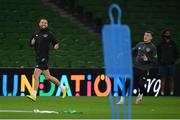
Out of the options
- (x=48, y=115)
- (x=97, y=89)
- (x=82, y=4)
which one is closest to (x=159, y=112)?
(x=48, y=115)

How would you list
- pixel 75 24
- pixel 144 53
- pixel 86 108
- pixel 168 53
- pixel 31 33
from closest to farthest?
pixel 86 108 → pixel 144 53 → pixel 168 53 → pixel 31 33 → pixel 75 24

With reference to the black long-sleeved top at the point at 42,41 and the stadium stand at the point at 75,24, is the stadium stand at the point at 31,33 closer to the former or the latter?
the stadium stand at the point at 75,24

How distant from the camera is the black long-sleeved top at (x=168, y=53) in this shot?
60.5 feet

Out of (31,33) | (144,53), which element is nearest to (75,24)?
(31,33)

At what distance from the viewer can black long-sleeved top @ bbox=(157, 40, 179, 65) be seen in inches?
726

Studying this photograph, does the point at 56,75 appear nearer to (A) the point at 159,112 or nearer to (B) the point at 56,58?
(B) the point at 56,58

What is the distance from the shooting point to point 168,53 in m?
18.5

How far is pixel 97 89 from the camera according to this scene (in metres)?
18.1

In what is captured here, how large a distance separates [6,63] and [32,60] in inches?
35.0

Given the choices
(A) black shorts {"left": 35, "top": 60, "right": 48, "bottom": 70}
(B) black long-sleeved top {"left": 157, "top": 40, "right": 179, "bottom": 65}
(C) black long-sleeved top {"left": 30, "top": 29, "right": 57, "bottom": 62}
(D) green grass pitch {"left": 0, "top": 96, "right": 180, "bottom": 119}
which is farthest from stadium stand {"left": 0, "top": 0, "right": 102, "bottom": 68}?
(A) black shorts {"left": 35, "top": 60, "right": 48, "bottom": 70}

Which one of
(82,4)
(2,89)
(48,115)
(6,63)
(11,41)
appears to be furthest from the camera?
(82,4)

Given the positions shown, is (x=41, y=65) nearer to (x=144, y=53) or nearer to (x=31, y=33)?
(x=144, y=53)

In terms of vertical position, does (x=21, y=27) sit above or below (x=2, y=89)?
above

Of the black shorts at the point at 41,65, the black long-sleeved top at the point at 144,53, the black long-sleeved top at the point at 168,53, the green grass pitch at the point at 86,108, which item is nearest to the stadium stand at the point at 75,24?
the black long-sleeved top at the point at 168,53
